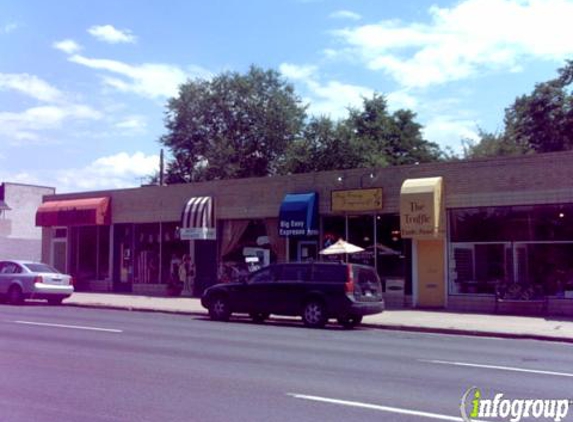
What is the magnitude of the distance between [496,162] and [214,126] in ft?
123

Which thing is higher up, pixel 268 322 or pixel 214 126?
pixel 214 126

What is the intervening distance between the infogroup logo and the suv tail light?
904 centimetres

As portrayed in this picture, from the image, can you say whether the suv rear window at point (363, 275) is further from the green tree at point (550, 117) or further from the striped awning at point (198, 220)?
the green tree at point (550, 117)

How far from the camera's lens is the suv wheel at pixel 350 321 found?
1825 centimetres

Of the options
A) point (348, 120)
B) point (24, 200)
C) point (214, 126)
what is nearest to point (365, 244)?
point (348, 120)

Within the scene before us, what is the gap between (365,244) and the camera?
24484 millimetres

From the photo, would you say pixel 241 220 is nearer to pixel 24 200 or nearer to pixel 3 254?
pixel 3 254

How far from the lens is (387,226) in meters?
24.1

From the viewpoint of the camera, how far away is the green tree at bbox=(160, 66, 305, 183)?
55.2 metres

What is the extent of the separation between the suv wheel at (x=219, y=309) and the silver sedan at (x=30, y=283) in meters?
7.88

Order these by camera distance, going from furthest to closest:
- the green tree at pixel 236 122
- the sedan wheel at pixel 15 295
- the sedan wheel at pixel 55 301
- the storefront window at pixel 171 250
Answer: the green tree at pixel 236 122
the storefront window at pixel 171 250
the sedan wheel at pixel 55 301
the sedan wheel at pixel 15 295

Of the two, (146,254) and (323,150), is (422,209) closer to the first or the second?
(146,254)

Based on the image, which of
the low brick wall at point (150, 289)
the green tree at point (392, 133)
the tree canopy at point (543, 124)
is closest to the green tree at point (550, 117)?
the tree canopy at point (543, 124)

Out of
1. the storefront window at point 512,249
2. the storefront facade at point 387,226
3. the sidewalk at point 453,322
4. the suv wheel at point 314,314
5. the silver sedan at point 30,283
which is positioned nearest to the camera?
the sidewalk at point 453,322
